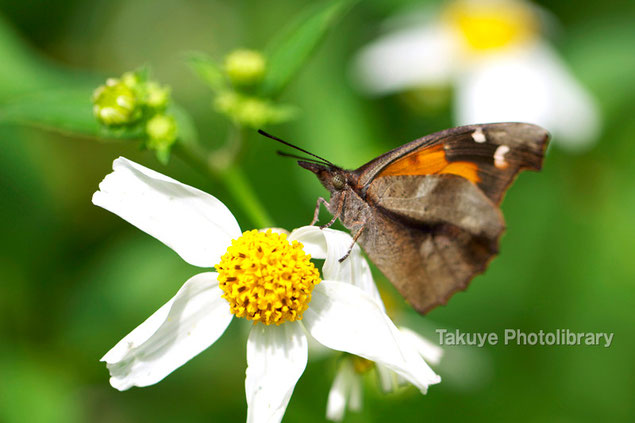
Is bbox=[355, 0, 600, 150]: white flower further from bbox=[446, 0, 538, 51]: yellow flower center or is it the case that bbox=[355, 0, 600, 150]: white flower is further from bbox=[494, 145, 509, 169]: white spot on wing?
bbox=[494, 145, 509, 169]: white spot on wing

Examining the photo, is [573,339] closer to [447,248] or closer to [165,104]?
[447,248]

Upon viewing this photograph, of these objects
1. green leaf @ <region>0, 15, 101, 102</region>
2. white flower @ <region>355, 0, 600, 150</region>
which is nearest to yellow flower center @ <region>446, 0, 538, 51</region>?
white flower @ <region>355, 0, 600, 150</region>

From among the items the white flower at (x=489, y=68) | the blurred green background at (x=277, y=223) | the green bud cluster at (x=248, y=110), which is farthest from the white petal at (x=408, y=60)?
the green bud cluster at (x=248, y=110)

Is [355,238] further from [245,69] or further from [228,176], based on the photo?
[245,69]

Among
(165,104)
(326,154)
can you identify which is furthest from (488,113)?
(165,104)

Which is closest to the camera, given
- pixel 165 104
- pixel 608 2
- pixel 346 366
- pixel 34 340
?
pixel 346 366
